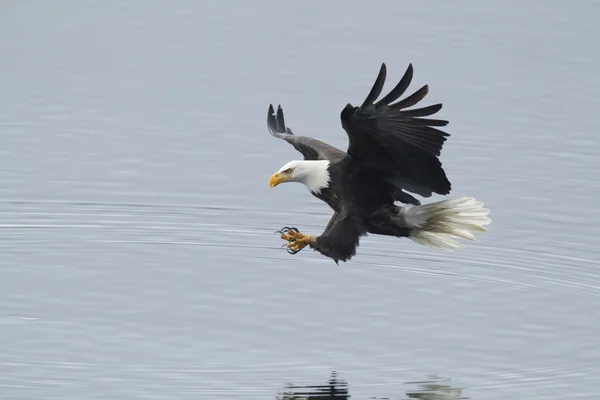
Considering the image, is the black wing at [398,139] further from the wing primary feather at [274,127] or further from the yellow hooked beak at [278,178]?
the wing primary feather at [274,127]

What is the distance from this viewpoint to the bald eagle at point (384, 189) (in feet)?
32.8

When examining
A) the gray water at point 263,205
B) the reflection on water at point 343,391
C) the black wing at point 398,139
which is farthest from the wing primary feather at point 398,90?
the reflection on water at point 343,391

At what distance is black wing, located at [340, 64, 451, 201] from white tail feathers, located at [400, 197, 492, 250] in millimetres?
195

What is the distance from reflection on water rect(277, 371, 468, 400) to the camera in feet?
30.0

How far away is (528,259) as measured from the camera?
11.7 meters

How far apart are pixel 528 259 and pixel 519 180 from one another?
6.56 ft

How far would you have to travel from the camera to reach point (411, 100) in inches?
380

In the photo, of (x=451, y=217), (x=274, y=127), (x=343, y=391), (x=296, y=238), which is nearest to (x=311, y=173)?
(x=296, y=238)

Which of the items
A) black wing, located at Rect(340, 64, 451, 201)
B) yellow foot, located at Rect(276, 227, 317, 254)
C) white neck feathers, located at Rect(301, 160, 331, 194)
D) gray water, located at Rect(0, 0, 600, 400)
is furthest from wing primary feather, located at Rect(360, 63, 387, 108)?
gray water, located at Rect(0, 0, 600, 400)

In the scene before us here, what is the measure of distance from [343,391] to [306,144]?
8.49 ft

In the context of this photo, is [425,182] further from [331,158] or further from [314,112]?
[314,112]

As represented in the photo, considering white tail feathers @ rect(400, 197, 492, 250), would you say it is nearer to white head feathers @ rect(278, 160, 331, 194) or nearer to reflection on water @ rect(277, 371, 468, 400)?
white head feathers @ rect(278, 160, 331, 194)

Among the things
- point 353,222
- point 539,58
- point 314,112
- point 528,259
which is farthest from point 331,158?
point 539,58

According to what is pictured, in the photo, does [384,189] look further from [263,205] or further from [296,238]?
[263,205]
